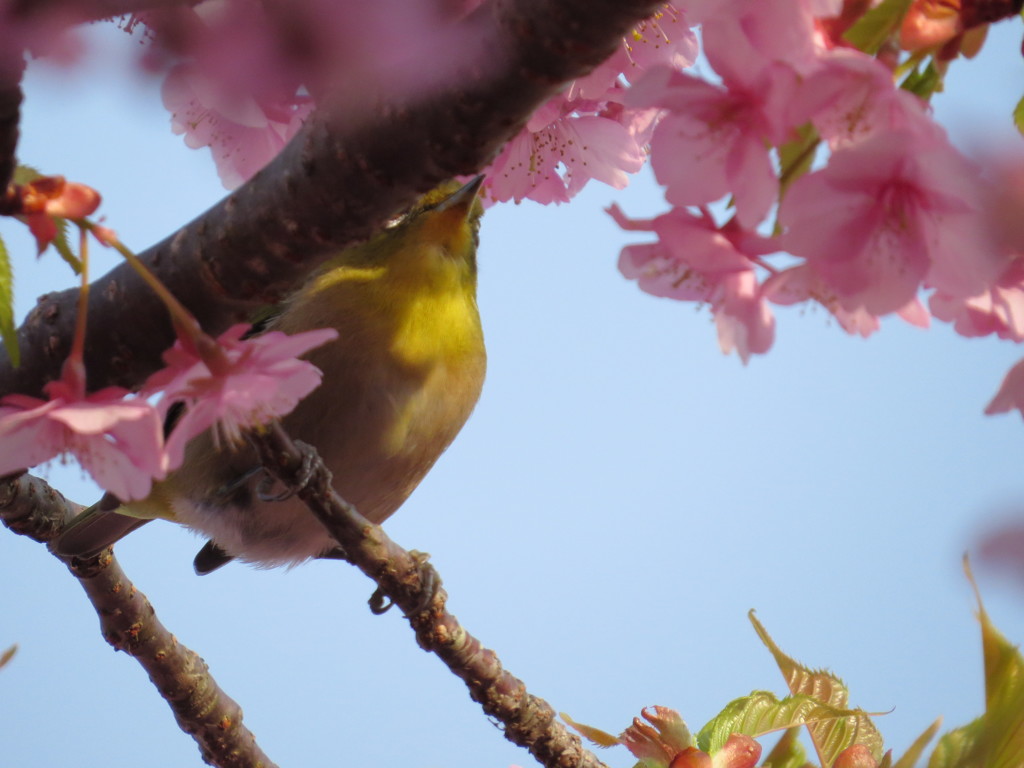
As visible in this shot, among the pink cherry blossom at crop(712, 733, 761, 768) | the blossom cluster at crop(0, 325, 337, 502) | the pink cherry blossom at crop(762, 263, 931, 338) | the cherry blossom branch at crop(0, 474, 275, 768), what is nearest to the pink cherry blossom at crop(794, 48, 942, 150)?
the pink cherry blossom at crop(762, 263, 931, 338)

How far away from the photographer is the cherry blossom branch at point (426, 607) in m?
1.67

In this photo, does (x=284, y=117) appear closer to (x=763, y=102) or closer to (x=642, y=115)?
(x=642, y=115)

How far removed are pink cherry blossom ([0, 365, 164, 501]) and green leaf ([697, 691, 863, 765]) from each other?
1.31 metres

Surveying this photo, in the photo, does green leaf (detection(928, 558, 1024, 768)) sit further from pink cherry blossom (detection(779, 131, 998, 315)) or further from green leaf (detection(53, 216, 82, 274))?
green leaf (detection(53, 216, 82, 274))

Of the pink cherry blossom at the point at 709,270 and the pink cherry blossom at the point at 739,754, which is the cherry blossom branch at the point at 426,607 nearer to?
the pink cherry blossom at the point at 739,754

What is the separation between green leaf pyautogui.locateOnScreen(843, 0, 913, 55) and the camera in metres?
0.81

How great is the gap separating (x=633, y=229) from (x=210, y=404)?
41cm

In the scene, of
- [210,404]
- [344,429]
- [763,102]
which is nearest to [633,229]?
[763,102]

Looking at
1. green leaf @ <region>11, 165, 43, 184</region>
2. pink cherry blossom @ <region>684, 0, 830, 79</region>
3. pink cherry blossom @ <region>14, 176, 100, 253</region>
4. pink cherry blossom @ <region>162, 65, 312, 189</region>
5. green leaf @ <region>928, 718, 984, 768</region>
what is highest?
pink cherry blossom @ <region>162, 65, 312, 189</region>

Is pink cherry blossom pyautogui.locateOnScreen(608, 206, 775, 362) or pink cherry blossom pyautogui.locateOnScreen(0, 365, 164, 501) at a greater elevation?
pink cherry blossom pyautogui.locateOnScreen(0, 365, 164, 501)

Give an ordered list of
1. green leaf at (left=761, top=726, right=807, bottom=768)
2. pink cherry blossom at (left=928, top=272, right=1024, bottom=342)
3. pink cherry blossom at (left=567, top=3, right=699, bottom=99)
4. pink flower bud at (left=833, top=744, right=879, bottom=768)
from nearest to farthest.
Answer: pink cherry blossom at (left=928, top=272, right=1024, bottom=342) < pink cherry blossom at (left=567, top=3, right=699, bottom=99) < pink flower bud at (left=833, top=744, right=879, bottom=768) < green leaf at (left=761, top=726, right=807, bottom=768)

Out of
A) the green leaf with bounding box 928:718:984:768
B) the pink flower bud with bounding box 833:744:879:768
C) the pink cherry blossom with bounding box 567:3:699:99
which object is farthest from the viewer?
the pink flower bud with bounding box 833:744:879:768

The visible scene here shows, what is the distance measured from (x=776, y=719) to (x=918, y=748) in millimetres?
441

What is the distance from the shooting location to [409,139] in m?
1.08
